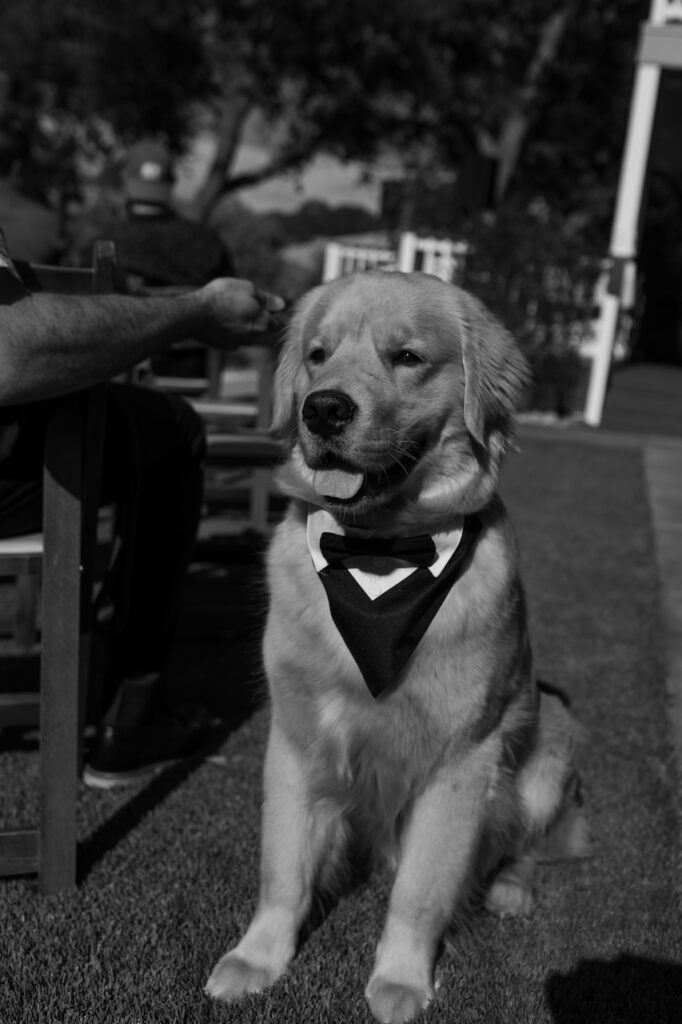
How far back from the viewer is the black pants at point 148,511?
3.09 meters

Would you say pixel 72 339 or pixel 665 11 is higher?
pixel 665 11

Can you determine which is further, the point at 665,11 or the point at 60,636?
the point at 665,11

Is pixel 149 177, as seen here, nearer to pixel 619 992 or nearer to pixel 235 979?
pixel 235 979

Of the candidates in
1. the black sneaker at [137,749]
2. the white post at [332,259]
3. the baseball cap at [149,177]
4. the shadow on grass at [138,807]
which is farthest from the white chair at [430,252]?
the black sneaker at [137,749]

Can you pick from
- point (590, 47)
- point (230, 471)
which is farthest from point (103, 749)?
point (590, 47)

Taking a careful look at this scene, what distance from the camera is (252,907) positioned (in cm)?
266

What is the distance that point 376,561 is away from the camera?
250cm

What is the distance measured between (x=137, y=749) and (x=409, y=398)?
1481 millimetres

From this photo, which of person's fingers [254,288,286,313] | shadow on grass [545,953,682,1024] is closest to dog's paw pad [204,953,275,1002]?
shadow on grass [545,953,682,1024]

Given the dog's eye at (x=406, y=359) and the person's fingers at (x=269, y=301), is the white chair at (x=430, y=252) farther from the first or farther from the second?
the dog's eye at (x=406, y=359)

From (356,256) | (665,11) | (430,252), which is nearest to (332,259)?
(356,256)

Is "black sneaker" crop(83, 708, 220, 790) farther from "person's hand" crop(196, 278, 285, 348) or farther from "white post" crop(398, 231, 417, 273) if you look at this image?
"white post" crop(398, 231, 417, 273)

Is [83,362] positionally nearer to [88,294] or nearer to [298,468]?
[88,294]

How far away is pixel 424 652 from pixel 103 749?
4.24ft
